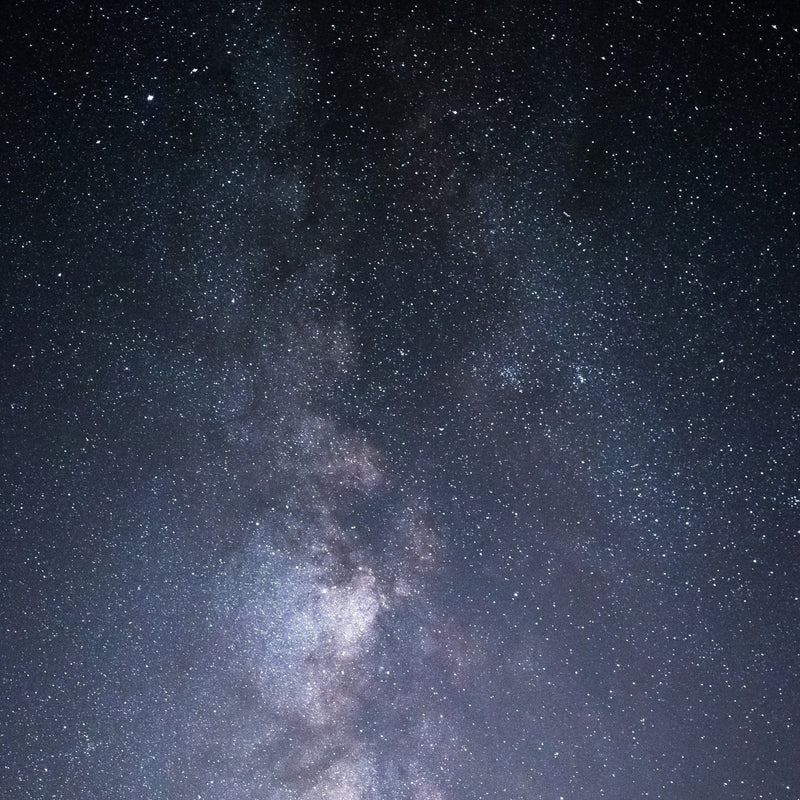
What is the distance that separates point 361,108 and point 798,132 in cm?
192

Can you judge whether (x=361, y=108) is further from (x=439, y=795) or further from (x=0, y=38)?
(x=439, y=795)

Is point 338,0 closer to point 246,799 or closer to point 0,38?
point 0,38

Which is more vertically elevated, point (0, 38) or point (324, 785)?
point (0, 38)

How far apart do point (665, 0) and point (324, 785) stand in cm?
470

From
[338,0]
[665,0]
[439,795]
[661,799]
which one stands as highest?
[338,0]

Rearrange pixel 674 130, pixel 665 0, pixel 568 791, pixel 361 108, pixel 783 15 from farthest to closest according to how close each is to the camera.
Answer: pixel 568 791 → pixel 361 108 → pixel 674 130 → pixel 665 0 → pixel 783 15

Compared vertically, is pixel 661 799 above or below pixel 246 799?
below

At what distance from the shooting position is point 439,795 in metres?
4.29

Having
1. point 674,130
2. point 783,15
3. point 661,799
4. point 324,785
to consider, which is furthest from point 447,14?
point 661,799

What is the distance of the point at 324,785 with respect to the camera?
4242 millimetres

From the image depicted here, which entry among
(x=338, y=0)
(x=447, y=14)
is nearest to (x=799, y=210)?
(x=447, y=14)

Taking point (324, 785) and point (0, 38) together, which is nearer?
point (0, 38)

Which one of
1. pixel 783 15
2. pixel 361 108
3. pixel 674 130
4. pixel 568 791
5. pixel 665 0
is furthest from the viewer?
pixel 568 791

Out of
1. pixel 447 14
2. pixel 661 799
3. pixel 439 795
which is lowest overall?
pixel 661 799
